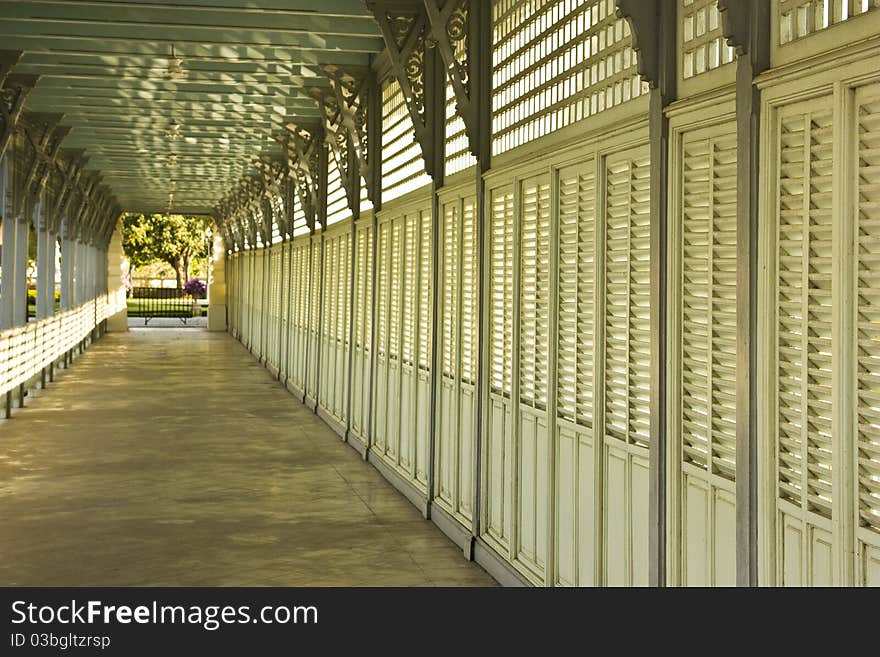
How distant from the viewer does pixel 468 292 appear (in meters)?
8.58

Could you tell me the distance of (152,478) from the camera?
11.2 m

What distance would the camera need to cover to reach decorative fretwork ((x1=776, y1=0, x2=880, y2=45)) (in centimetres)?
369

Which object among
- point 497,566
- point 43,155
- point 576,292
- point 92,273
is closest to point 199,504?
point 497,566

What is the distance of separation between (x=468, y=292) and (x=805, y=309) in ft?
15.8

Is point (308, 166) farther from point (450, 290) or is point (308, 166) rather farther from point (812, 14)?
point (812, 14)

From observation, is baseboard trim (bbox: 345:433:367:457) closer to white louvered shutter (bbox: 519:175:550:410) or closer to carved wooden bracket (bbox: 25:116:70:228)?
white louvered shutter (bbox: 519:175:550:410)

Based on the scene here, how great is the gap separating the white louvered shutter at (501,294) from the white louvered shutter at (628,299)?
5.70ft

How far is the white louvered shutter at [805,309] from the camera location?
3.80m

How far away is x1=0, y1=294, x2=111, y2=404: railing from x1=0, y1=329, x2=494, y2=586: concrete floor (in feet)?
2.01

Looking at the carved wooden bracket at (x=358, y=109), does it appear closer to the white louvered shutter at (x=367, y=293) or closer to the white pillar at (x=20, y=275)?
the white louvered shutter at (x=367, y=293)

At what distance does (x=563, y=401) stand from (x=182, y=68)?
28.9ft
